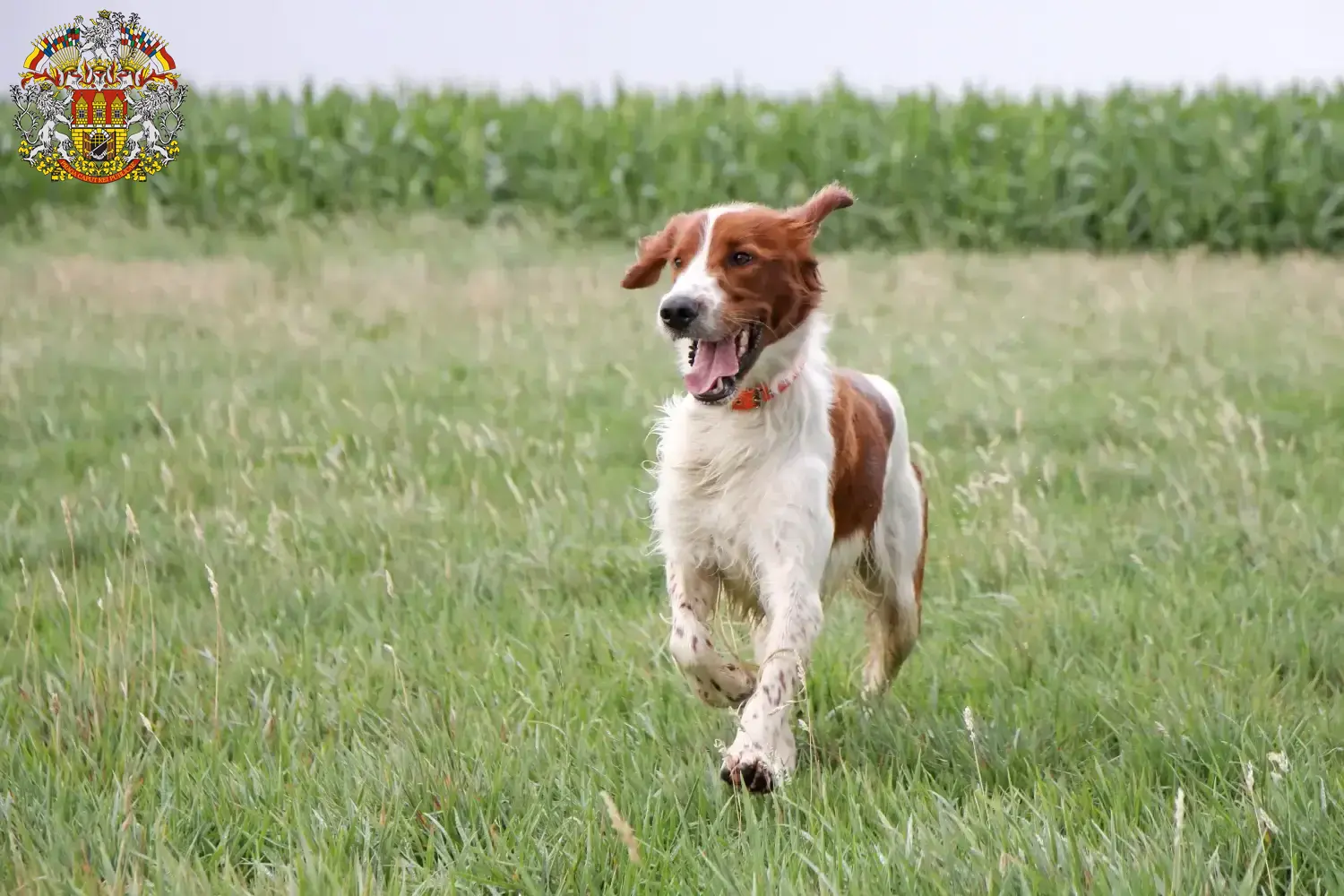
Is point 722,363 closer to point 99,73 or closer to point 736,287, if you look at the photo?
point 736,287

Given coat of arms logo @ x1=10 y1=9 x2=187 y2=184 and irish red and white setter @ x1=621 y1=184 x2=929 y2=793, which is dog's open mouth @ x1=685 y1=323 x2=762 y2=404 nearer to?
irish red and white setter @ x1=621 y1=184 x2=929 y2=793

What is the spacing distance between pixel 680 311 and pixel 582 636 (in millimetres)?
1322

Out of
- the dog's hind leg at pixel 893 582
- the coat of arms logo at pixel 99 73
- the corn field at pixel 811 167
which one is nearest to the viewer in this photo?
the dog's hind leg at pixel 893 582

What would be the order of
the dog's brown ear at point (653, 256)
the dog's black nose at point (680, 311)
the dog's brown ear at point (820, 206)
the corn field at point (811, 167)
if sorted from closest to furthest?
the dog's black nose at point (680, 311) → the dog's brown ear at point (820, 206) → the dog's brown ear at point (653, 256) → the corn field at point (811, 167)

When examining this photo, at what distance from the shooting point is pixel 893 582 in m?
4.18

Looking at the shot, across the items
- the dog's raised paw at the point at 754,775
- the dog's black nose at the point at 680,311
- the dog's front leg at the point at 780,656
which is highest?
the dog's black nose at the point at 680,311

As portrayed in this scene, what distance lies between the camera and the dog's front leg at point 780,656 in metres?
3.21

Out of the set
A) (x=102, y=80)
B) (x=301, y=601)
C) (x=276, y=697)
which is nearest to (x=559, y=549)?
(x=301, y=601)

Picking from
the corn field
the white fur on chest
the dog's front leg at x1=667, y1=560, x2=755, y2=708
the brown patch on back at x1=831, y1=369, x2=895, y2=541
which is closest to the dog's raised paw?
the dog's front leg at x1=667, y1=560, x2=755, y2=708

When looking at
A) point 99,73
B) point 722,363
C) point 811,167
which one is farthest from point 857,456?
point 811,167

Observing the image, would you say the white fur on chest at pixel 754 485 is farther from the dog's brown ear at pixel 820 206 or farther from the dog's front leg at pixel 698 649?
the dog's brown ear at pixel 820 206

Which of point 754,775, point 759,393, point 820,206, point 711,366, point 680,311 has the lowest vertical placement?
point 754,775

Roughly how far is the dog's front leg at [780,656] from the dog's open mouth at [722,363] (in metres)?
0.42

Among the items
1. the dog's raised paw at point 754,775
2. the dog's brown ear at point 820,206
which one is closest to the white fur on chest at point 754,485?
the dog's brown ear at point 820,206
